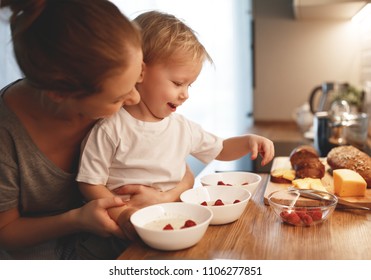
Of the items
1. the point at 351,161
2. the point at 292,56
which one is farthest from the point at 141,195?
the point at 292,56

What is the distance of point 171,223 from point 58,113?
0.31m

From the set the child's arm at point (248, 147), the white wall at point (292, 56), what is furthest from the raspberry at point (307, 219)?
the white wall at point (292, 56)

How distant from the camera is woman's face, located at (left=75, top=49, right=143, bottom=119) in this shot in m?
0.67

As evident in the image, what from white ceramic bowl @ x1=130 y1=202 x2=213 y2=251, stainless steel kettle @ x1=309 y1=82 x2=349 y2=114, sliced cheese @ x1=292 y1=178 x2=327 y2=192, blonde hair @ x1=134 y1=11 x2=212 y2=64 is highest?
blonde hair @ x1=134 y1=11 x2=212 y2=64

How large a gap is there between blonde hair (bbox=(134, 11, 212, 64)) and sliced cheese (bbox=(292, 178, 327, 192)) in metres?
0.38

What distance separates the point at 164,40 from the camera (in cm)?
84

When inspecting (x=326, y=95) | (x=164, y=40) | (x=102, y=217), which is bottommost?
(x=326, y=95)

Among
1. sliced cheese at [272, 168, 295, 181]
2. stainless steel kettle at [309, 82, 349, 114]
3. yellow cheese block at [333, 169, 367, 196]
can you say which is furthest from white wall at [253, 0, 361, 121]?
yellow cheese block at [333, 169, 367, 196]

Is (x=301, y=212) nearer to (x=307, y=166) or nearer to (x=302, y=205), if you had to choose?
(x=302, y=205)

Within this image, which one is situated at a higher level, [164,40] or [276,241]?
[164,40]

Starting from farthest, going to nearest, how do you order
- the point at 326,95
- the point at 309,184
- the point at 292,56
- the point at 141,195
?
the point at 292,56
the point at 326,95
the point at 309,184
the point at 141,195

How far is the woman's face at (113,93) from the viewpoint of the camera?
674 mm

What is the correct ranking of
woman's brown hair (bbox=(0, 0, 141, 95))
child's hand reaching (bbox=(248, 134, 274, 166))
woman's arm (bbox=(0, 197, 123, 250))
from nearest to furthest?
woman's brown hair (bbox=(0, 0, 141, 95))
woman's arm (bbox=(0, 197, 123, 250))
child's hand reaching (bbox=(248, 134, 274, 166))

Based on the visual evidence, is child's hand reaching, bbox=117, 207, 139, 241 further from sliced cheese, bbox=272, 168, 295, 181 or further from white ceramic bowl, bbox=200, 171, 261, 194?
sliced cheese, bbox=272, 168, 295, 181
